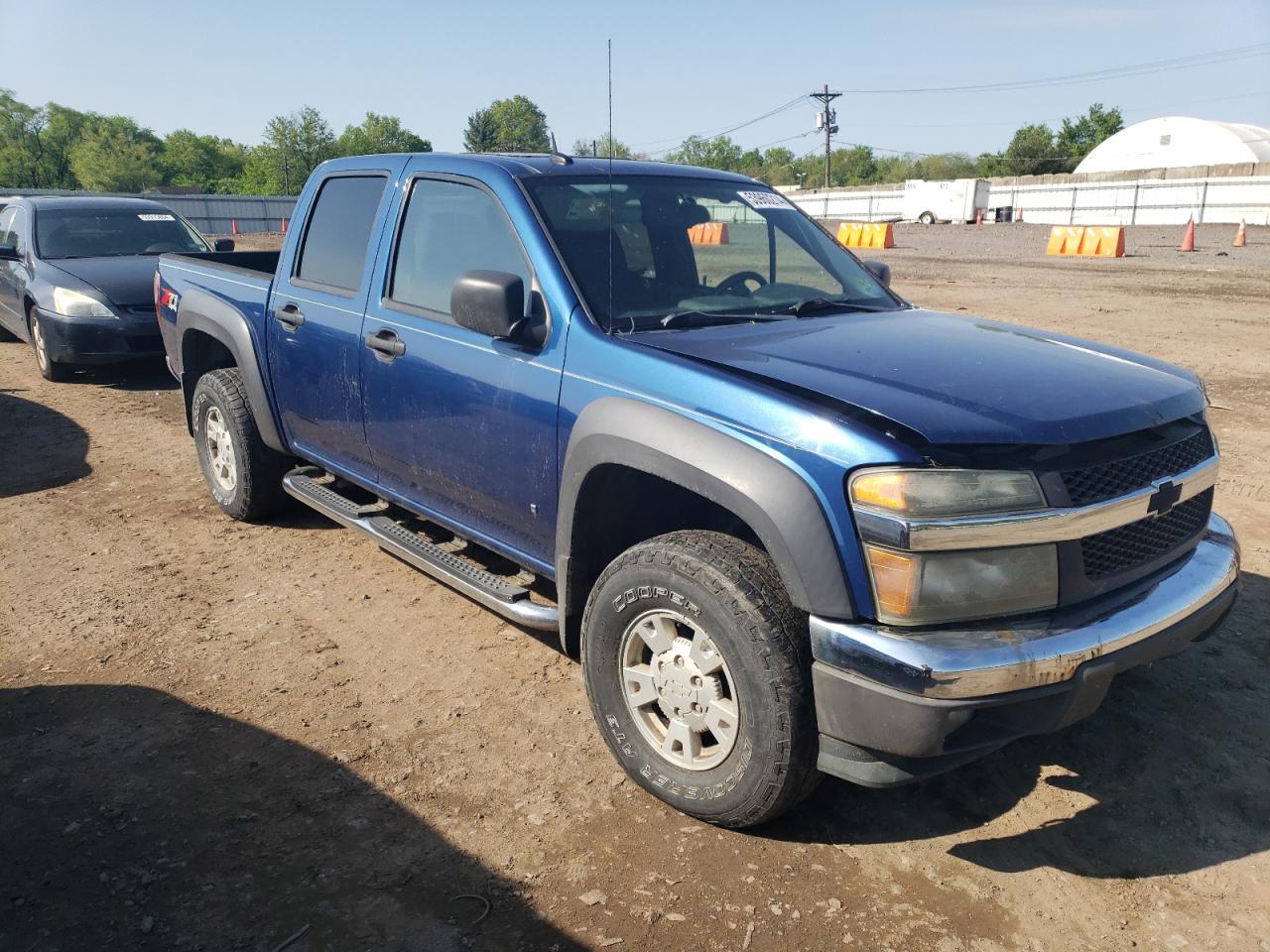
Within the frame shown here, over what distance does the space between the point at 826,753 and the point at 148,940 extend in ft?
5.96

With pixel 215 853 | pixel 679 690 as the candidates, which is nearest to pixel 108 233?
pixel 215 853

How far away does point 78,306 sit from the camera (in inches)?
357

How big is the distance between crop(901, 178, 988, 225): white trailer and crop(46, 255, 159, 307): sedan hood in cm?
3999

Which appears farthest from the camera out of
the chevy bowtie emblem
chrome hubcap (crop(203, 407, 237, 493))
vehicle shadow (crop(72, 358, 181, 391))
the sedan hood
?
vehicle shadow (crop(72, 358, 181, 391))

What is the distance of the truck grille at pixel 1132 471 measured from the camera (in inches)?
101

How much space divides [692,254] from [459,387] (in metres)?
1.05

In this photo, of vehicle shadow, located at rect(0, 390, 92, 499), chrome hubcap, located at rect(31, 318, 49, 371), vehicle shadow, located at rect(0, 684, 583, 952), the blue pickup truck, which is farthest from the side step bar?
chrome hubcap, located at rect(31, 318, 49, 371)

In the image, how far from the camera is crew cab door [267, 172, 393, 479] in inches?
168

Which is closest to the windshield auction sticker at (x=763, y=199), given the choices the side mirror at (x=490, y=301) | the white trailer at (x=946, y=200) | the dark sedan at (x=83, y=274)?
the side mirror at (x=490, y=301)

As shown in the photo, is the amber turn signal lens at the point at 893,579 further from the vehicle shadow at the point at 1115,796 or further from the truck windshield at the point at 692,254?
the truck windshield at the point at 692,254

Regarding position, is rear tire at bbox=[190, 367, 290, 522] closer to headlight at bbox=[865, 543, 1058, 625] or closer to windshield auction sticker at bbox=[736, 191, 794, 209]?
windshield auction sticker at bbox=[736, 191, 794, 209]

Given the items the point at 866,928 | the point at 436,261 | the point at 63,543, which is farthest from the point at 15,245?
the point at 866,928

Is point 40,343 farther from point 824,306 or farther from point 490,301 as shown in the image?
point 824,306

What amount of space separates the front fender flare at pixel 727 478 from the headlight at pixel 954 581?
105 mm
